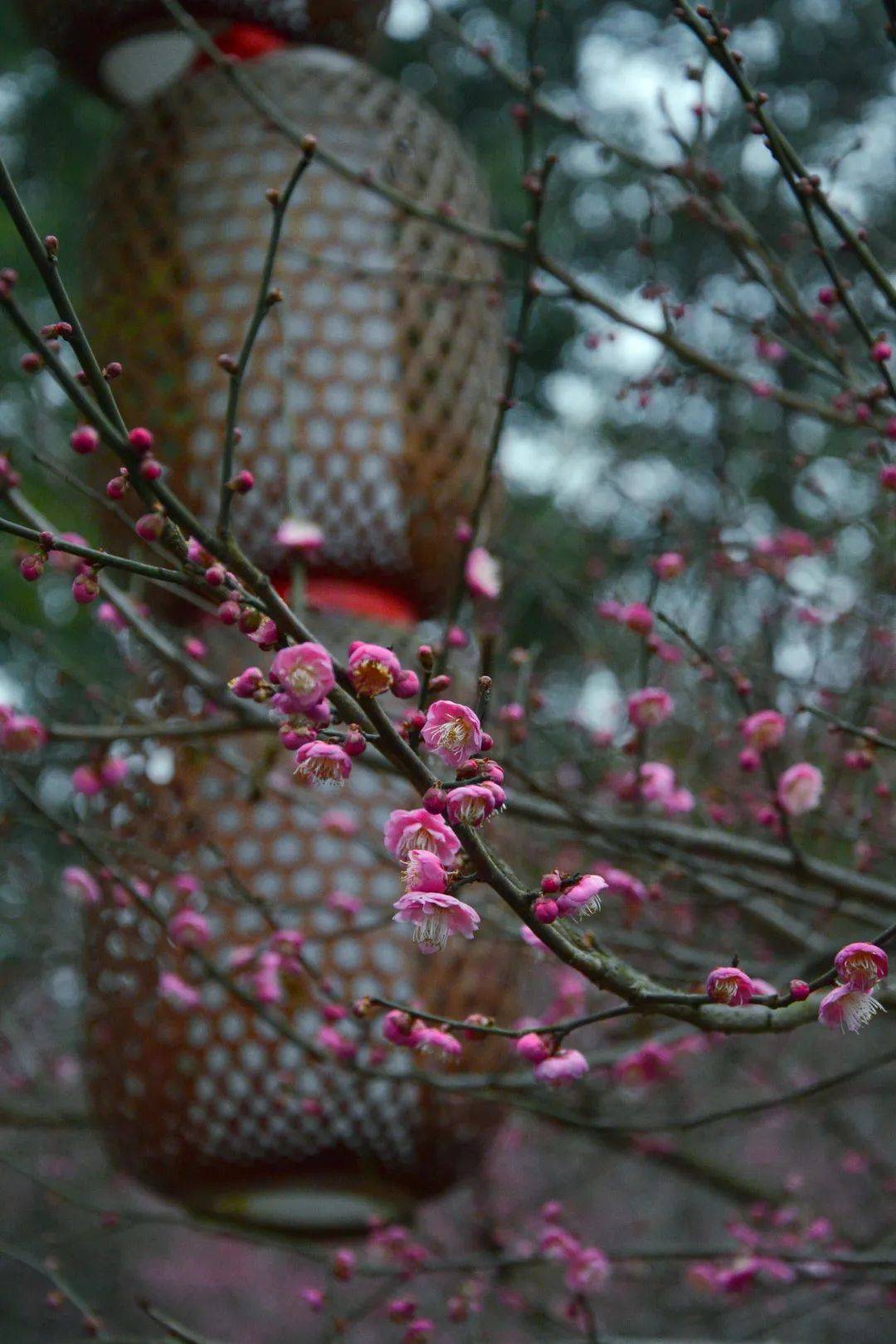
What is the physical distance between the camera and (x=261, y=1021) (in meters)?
1.81

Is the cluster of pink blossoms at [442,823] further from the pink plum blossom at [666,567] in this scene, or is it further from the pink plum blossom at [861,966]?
the pink plum blossom at [666,567]

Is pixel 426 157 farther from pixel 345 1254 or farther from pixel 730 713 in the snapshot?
pixel 345 1254

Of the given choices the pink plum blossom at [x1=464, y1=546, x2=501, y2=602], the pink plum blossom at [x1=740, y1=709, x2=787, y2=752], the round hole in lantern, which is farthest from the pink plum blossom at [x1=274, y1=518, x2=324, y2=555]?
the pink plum blossom at [x1=740, y1=709, x2=787, y2=752]

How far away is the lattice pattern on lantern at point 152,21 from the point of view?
6.95 ft

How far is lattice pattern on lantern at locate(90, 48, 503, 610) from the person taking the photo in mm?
1926

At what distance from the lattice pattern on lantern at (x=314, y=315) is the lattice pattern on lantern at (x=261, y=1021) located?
1.25ft

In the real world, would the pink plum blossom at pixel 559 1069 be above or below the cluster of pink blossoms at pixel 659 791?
above

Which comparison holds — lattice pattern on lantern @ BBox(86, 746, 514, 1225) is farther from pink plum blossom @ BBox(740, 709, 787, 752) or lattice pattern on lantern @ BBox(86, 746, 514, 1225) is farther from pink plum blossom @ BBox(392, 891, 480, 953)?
pink plum blossom @ BBox(392, 891, 480, 953)

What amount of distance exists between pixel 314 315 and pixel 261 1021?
978 mm

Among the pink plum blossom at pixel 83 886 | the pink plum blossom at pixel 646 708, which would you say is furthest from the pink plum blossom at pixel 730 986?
the pink plum blossom at pixel 83 886

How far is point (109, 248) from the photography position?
6.68ft

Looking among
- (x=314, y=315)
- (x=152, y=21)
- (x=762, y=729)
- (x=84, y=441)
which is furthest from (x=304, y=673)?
(x=152, y=21)

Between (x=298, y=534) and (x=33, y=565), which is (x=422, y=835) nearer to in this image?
(x=33, y=565)

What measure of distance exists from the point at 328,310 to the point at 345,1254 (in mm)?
1359
